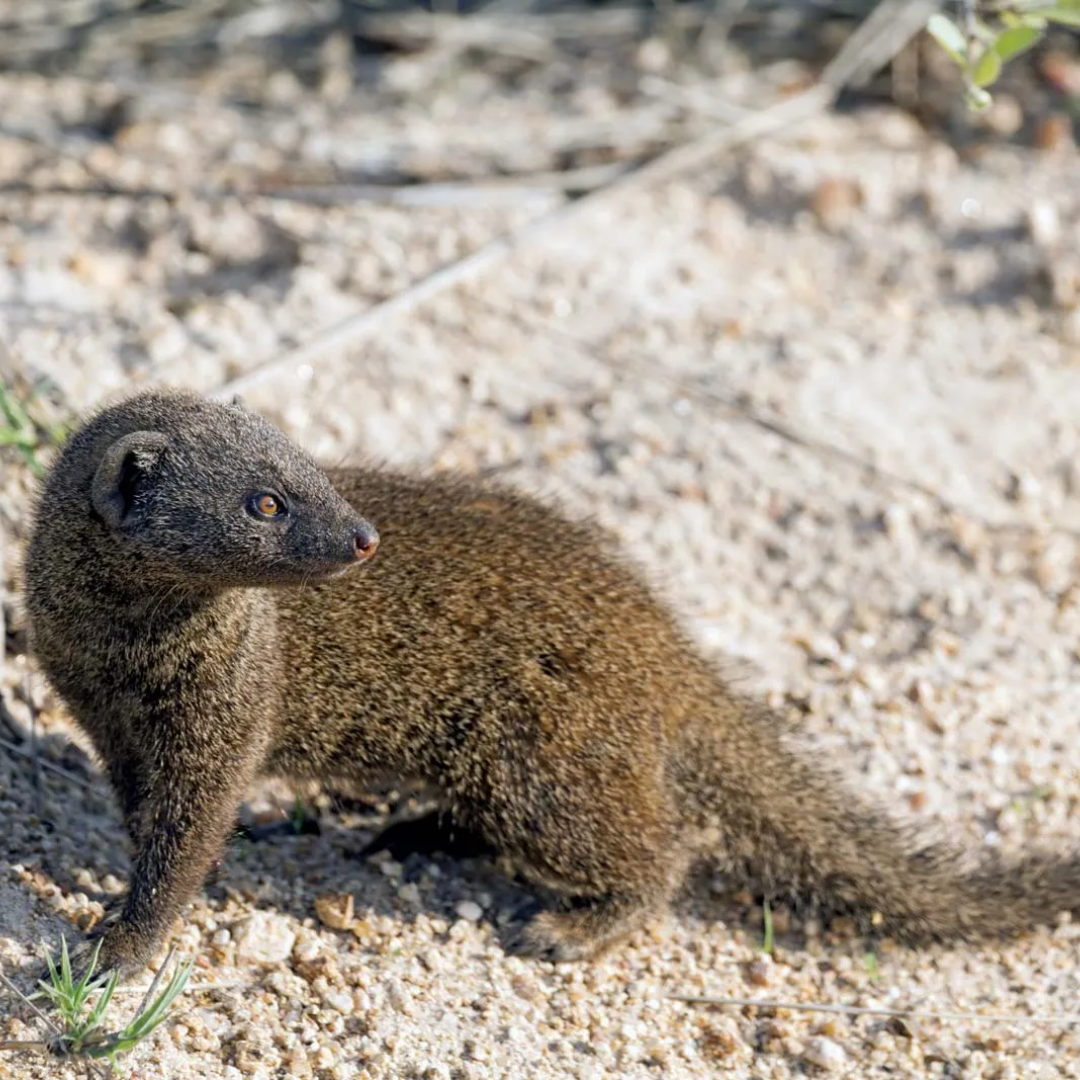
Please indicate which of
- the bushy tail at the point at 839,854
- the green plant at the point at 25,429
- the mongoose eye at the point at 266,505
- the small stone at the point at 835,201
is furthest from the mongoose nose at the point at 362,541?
the small stone at the point at 835,201

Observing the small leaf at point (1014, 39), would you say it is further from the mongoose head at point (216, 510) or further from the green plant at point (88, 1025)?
the green plant at point (88, 1025)

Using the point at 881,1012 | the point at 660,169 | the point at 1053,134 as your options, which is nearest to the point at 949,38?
the point at 881,1012

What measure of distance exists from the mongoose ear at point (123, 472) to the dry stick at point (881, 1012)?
155cm

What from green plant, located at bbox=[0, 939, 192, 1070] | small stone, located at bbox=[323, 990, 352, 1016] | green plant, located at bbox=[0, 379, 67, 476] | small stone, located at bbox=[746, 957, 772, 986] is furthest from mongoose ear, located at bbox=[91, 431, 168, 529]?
small stone, located at bbox=[746, 957, 772, 986]

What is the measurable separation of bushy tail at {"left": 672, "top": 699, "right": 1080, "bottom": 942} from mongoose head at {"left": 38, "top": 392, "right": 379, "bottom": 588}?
1056mm

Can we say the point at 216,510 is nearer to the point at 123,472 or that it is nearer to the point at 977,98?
the point at 123,472

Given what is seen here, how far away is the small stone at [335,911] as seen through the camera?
11.0 feet

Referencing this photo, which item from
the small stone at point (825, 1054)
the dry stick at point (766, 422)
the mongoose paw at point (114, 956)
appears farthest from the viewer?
the dry stick at point (766, 422)

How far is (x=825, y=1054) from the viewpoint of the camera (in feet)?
10.6

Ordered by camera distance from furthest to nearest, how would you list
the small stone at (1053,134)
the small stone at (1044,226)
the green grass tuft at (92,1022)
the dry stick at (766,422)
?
the small stone at (1053,134) → the small stone at (1044,226) → the dry stick at (766,422) → the green grass tuft at (92,1022)

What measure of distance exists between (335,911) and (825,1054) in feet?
3.51

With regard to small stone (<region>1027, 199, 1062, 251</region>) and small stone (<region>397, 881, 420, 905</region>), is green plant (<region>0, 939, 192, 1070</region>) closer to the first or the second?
small stone (<region>397, 881, 420, 905</region>)

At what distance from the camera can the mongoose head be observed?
2857mm

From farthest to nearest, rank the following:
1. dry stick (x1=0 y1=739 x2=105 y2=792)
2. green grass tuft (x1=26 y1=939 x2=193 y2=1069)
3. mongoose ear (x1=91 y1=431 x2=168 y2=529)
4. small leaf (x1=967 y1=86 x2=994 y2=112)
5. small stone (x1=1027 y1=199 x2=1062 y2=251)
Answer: small stone (x1=1027 y1=199 x2=1062 y2=251) < dry stick (x1=0 y1=739 x2=105 y2=792) < small leaf (x1=967 y1=86 x2=994 y2=112) < mongoose ear (x1=91 y1=431 x2=168 y2=529) < green grass tuft (x1=26 y1=939 x2=193 y2=1069)
